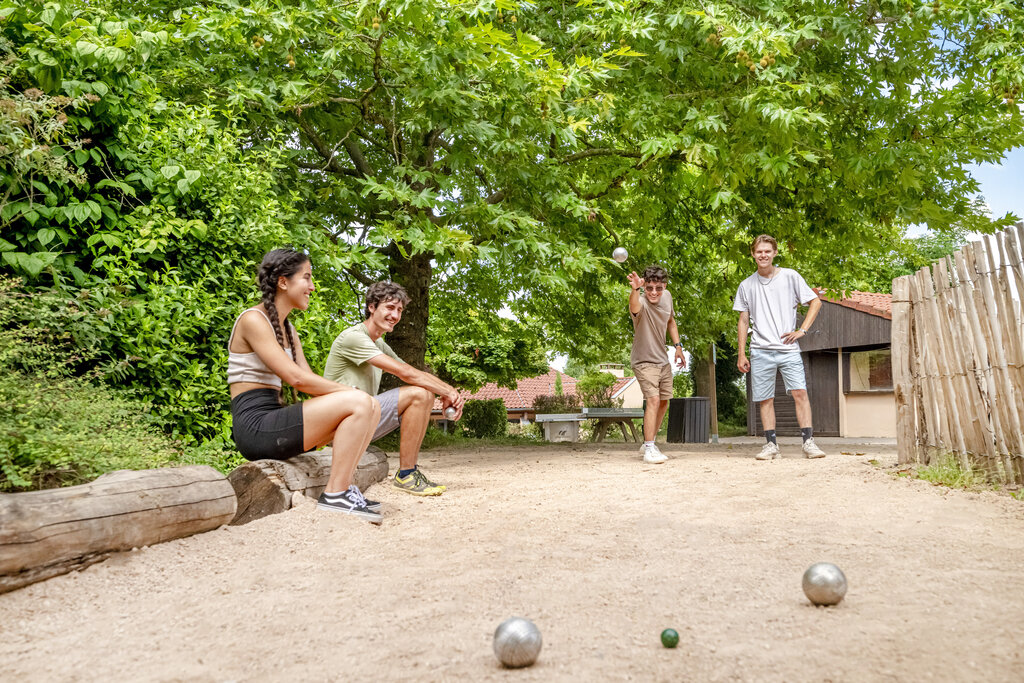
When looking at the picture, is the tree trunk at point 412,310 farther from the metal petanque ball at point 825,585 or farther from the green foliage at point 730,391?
the green foliage at point 730,391

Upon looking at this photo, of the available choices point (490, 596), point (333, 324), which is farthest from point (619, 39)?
point (490, 596)

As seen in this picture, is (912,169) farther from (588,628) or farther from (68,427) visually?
(68,427)

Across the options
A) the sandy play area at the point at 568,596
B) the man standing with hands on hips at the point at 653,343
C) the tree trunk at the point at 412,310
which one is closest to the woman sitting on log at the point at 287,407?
the sandy play area at the point at 568,596

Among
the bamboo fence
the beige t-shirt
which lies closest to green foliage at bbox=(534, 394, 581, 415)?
the beige t-shirt

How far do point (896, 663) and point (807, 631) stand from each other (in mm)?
374

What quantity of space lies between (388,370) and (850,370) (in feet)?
61.9

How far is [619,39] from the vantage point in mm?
8875

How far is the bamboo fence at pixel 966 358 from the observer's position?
5.02m

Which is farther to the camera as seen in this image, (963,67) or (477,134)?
(963,67)

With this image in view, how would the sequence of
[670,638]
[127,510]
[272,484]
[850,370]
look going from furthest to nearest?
[850,370] → [272,484] → [127,510] → [670,638]

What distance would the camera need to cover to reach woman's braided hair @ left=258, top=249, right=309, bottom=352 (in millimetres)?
4902

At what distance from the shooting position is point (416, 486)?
6066 millimetres

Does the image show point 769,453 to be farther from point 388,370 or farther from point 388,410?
point 388,370

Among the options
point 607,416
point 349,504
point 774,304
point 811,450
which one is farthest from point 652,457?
point 607,416
